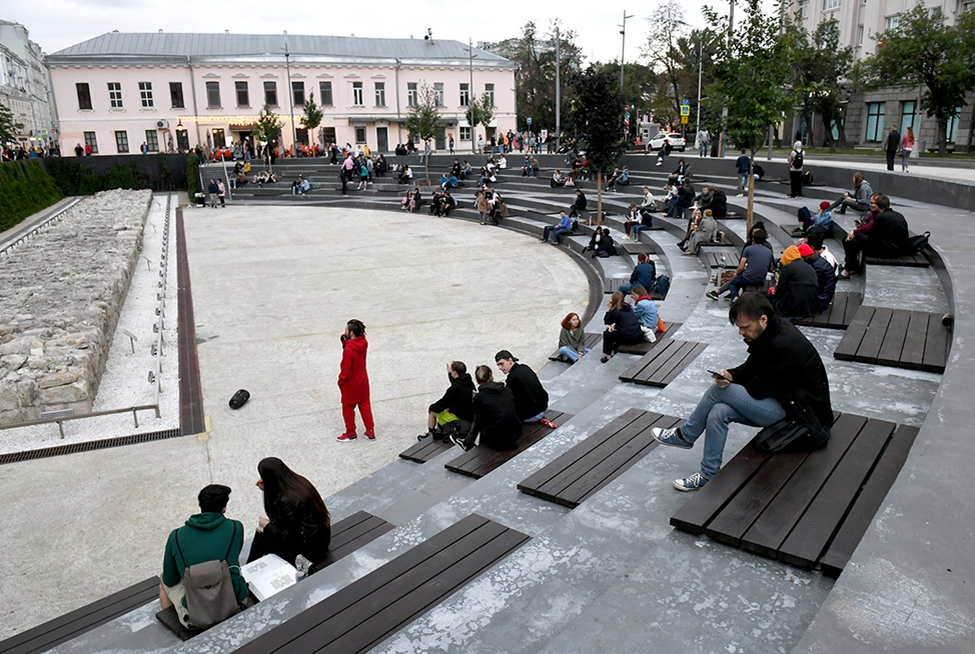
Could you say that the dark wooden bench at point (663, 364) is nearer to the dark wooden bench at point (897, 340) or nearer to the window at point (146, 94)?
the dark wooden bench at point (897, 340)

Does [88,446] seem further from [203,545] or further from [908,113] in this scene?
[908,113]

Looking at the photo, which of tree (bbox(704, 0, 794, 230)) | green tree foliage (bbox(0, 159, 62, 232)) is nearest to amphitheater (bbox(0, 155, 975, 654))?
tree (bbox(704, 0, 794, 230))

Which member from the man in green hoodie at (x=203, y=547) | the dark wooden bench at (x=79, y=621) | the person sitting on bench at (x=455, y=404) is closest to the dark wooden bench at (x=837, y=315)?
the person sitting on bench at (x=455, y=404)

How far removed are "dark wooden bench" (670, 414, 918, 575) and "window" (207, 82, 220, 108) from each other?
56.1 meters

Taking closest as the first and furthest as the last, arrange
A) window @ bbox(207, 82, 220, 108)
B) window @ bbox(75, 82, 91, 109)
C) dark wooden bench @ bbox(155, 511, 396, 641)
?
dark wooden bench @ bbox(155, 511, 396, 641) < window @ bbox(75, 82, 91, 109) < window @ bbox(207, 82, 220, 108)

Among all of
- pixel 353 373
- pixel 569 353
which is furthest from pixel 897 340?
pixel 353 373

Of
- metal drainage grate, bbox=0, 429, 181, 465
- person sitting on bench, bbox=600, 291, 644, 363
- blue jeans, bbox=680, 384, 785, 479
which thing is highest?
blue jeans, bbox=680, 384, 785, 479

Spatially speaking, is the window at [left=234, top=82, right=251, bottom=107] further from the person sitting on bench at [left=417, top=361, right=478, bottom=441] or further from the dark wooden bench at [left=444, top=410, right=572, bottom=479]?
the dark wooden bench at [left=444, top=410, right=572, bottom=479]

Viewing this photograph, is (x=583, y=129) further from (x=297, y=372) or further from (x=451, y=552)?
(x=451, y=552)

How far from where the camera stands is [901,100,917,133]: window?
39469 millimetres

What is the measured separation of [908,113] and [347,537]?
45074mm

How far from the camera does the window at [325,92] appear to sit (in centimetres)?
5512

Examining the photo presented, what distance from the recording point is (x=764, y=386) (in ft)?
14.7

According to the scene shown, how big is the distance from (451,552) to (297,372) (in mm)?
7308
